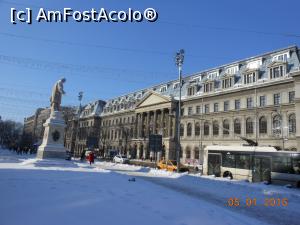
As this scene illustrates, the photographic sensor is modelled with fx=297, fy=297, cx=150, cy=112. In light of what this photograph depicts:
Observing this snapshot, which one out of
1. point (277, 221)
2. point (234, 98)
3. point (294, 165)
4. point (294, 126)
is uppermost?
point (234, 98)

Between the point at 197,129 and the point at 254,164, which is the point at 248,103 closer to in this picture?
the point at 197,129

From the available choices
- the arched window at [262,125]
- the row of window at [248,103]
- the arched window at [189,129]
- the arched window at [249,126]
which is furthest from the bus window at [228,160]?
the arched window at [189,129]

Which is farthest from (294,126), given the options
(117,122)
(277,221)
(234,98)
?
(117,122)

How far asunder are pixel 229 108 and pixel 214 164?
2623 cm

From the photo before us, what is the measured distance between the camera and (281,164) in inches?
1030

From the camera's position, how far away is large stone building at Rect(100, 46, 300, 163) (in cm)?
Answer: 4712

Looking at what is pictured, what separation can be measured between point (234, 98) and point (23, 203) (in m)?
50.5

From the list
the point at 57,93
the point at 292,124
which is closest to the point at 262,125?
the point at 292,124

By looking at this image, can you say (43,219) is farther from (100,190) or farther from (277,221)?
(277,221)

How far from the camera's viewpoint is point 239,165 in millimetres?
29812

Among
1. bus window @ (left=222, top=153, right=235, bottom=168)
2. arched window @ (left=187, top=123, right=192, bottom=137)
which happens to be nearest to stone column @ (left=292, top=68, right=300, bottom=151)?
bus window @ (left=222, top=153, right=235, bottom=168)

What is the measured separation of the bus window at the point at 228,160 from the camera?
3047 cm

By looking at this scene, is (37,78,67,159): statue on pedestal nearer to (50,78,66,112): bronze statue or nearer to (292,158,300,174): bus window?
(50,78,66,112): bronze statue

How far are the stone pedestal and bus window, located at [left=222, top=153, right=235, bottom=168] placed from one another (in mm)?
18351
